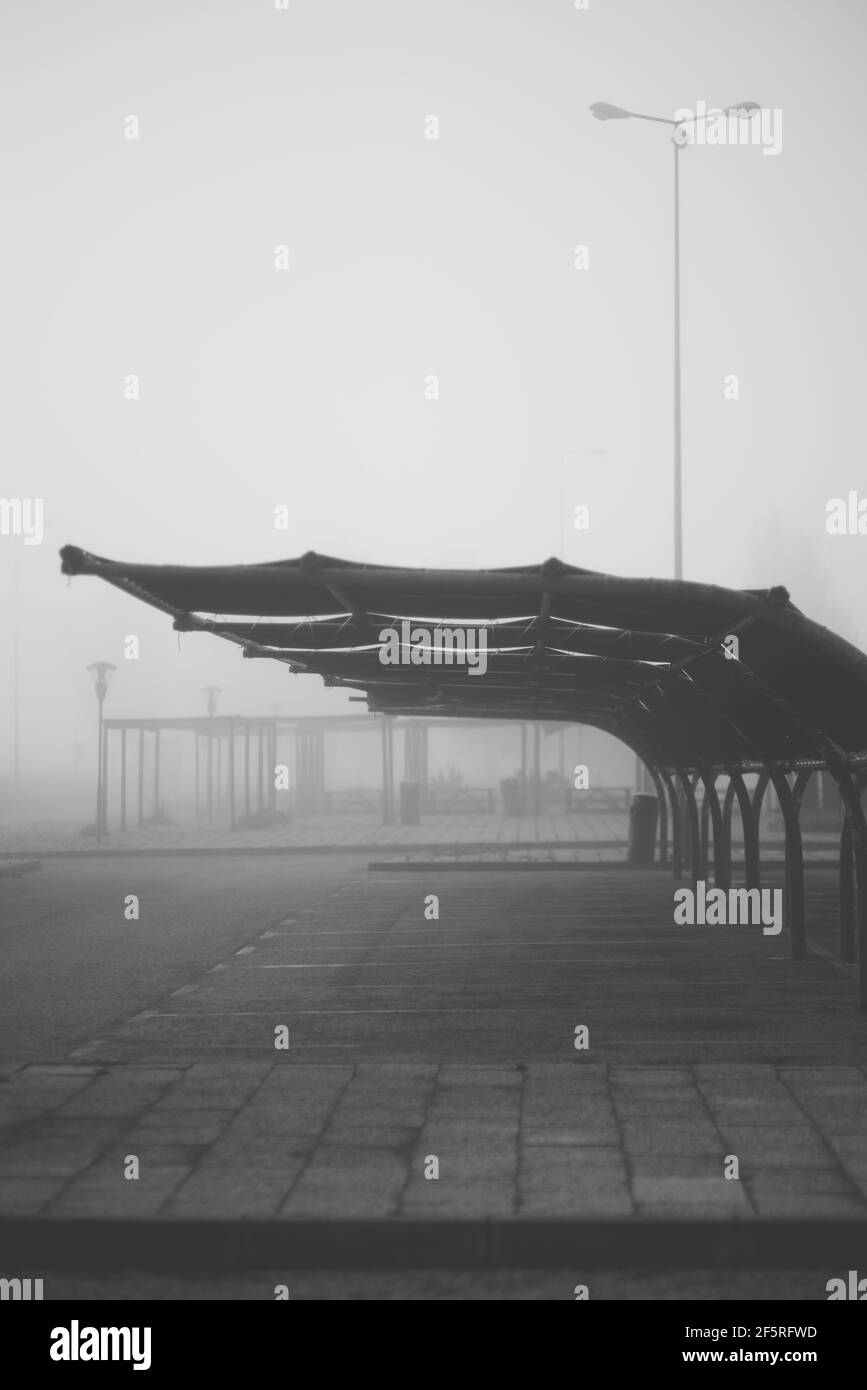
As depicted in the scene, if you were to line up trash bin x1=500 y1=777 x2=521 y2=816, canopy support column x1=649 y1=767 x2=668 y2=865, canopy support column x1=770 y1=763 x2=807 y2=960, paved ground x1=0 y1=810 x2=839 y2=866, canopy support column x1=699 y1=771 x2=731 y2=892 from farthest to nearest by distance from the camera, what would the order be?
1. trash bin x1=500 y1=777 x2=521 y2=816
2. paved ground x1=0 y1=810 x2=839 y2=866
3. canopy support column x1=649 y1=767 x2=668 y2=865
4. canopy support column x1=699 y1=771 x2=731 y2=892
5. canopy support column x1=770 y1=763 x2=807 y2=960

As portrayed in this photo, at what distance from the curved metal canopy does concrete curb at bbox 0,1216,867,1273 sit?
3369 millimetres

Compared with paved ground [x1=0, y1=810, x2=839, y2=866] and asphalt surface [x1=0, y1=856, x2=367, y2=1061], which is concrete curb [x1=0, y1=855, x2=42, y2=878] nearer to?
asphalt surface [x1=0, y1=856, x2=367, y2=1061]

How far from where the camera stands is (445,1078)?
685 centimetres

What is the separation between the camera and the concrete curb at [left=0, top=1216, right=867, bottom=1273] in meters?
4.67

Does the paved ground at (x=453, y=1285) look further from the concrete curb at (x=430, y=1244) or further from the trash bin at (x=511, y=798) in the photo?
the trash bin at (x=511, y=798)

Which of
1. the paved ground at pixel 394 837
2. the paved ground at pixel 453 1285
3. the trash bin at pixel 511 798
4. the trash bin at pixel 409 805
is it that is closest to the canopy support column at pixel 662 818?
the paved ground at pixel 394 837

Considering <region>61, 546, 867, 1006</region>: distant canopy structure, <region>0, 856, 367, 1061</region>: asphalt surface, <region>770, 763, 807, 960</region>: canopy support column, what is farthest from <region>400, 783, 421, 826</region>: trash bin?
<region>770, 763, 807, 960</region>: canopy support column

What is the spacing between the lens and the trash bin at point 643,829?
2198 cm

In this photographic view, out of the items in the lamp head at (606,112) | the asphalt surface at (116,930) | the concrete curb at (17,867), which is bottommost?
the concrete curb at (17,867)

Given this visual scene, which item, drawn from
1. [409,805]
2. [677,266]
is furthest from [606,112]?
[409,805]

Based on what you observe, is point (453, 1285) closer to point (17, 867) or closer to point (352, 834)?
point (17, 867)

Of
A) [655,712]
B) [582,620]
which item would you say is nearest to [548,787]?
[655,712]

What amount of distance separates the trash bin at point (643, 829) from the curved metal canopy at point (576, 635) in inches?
261
